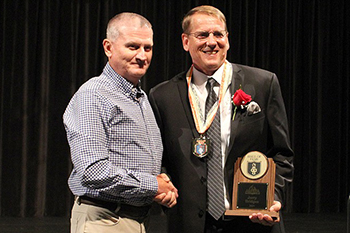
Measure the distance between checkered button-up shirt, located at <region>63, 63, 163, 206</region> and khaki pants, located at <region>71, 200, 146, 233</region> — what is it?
6 centimetres

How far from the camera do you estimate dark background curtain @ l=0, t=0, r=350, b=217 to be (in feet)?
20.6

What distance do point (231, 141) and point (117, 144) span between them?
23.0 inches

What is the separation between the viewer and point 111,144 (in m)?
2.17

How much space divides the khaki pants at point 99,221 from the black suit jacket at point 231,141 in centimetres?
38

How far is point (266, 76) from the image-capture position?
2.58m

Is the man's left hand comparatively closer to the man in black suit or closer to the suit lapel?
the man in black suit

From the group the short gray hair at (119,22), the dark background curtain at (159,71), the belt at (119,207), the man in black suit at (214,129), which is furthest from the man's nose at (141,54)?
the dark background curtain at (159,71)

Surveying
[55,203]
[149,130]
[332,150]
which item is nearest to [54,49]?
[55,203]

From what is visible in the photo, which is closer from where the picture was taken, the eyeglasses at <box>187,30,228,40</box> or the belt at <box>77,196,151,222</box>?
the belt at <box>77,196,151,222</box>

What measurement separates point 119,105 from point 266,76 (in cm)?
80

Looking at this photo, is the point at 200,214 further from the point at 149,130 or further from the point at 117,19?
the point at 117,19

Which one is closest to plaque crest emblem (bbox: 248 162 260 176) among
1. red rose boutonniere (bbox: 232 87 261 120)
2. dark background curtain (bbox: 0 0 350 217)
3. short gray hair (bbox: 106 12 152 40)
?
red rose boutonniere (bbox: 232 87 261 120)

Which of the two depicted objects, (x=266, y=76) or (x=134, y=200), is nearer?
(x=134, y=200)

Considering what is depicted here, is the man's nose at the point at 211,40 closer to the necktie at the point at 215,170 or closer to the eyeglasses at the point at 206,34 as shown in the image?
the eyeglasses at the point at 206,34
